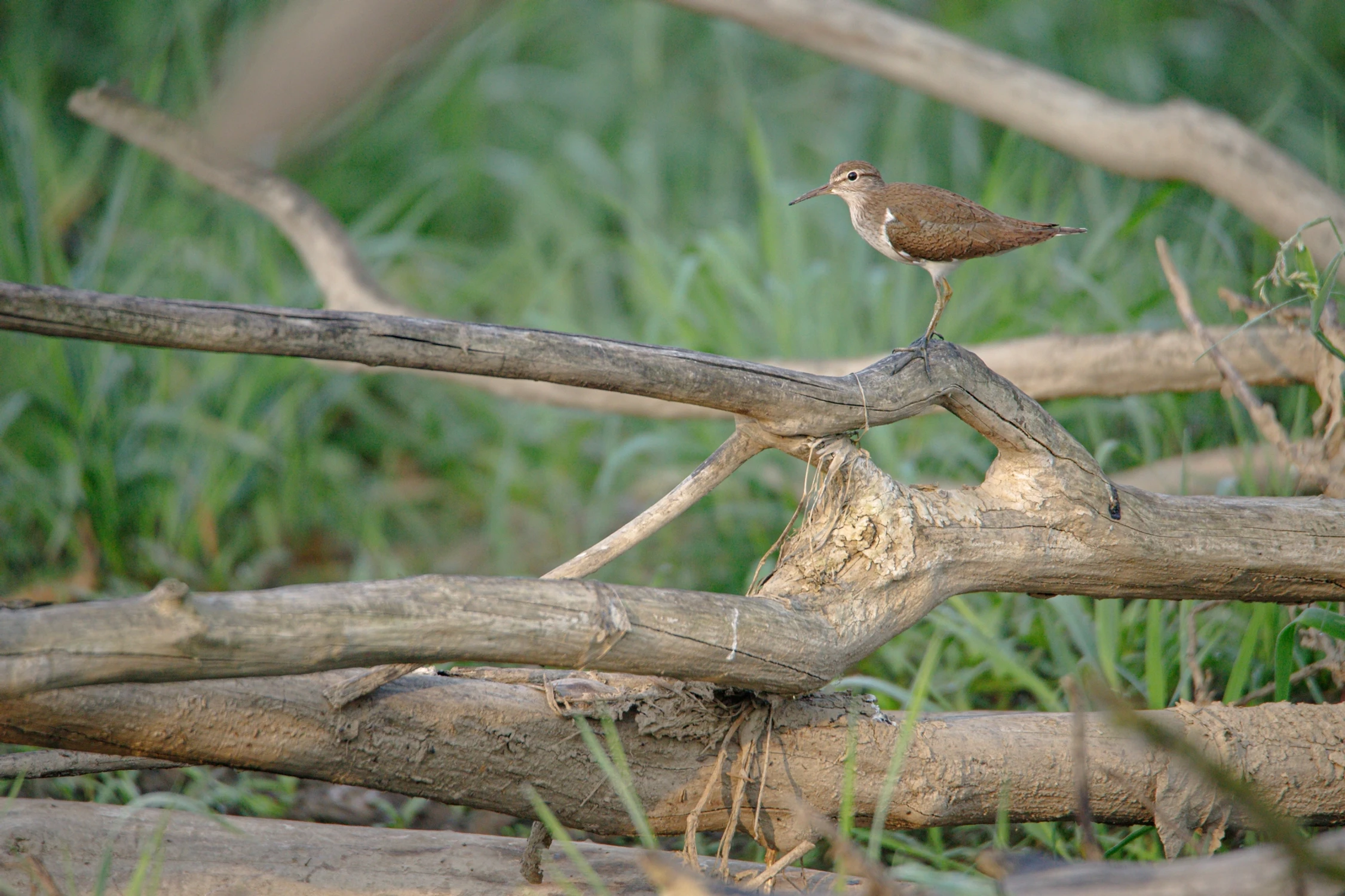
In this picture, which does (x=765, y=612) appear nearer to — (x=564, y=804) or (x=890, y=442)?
(x=564, y=804)

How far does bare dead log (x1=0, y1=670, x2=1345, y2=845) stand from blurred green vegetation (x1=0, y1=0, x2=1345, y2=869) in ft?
1.10

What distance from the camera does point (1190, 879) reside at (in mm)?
1164

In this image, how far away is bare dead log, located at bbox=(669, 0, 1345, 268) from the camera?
10.3 ft

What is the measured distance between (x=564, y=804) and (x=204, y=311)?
0.96m

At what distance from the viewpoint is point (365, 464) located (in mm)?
4617

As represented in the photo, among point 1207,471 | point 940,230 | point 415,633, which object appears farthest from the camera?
point 1207,471

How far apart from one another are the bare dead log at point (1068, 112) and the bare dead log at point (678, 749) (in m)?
1.76

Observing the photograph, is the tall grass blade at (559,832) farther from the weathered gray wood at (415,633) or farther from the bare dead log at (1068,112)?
the bare dead log at (1068,112)

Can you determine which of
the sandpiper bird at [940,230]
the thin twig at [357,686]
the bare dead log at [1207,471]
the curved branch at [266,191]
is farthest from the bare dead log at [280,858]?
the bare dead log at [1207,471]

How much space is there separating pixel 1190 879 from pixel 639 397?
1684 mm

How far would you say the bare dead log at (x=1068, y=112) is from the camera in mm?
3129

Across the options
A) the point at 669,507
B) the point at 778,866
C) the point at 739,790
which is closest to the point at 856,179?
the point at 669,507

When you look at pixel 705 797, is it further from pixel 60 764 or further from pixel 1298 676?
pixel 1298 676

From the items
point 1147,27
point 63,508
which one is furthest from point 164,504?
point 1147,27
